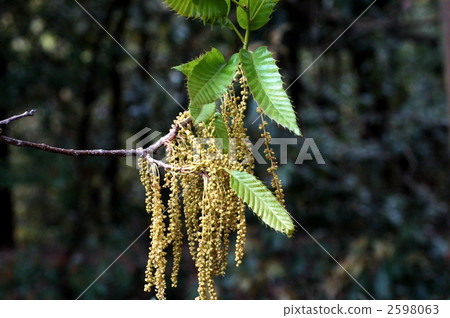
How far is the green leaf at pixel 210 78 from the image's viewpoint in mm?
786

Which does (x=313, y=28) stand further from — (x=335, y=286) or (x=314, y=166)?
(x=335, y=286)

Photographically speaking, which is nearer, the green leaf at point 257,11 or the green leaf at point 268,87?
the green leaf at point 268,87

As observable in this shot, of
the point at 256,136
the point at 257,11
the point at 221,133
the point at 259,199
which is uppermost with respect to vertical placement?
the point at 256,136

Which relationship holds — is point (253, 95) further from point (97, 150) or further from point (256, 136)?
point (256, 136)

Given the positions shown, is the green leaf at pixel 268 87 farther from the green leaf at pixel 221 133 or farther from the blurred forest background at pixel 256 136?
the blurred forest background at pixel 256 136

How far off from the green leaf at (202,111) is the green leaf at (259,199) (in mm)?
91

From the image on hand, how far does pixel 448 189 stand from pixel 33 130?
3.44 meters

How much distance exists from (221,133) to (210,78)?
0.29 feet

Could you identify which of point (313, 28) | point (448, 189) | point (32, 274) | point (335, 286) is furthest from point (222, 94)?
point (448, 189)

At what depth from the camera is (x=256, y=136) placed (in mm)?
2818

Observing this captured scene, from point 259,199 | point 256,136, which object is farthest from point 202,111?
point 256,136

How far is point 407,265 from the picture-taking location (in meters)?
2.81

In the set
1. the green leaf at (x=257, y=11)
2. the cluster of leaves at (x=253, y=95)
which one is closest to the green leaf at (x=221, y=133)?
the cluster of leaves at (x=253, y=95)

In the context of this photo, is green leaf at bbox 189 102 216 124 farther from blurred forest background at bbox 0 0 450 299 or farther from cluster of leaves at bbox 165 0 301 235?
blurred forest background at bbox 0 0 450 299
